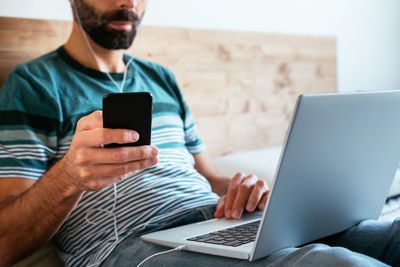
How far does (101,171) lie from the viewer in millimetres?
833

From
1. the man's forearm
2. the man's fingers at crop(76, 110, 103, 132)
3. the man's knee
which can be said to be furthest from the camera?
the man's forearm

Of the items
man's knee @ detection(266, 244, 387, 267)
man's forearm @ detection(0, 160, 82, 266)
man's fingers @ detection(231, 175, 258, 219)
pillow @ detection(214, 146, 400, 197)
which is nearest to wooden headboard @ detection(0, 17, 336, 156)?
pillow @ detection(214, 146, 400, 197)

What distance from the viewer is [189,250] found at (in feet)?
2.98

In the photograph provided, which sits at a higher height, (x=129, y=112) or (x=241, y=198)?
(x=129, y=112)

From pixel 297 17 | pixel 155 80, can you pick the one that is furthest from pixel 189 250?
pixel 297 17

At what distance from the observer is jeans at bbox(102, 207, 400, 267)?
76 centimetres

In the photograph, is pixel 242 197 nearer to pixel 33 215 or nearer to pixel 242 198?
pixel 242 198

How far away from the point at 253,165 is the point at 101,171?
97cm

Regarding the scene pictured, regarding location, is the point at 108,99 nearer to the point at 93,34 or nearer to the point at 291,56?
the point at 93,34

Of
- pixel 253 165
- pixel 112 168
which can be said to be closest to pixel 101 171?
pixel 112 168

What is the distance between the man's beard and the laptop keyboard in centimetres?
62

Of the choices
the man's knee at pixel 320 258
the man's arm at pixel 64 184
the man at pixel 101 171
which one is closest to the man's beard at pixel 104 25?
the man at pixel 101 171

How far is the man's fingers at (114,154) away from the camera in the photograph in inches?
31.8

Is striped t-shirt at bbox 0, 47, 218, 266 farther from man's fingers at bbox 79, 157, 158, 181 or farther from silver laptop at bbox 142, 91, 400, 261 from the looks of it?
man's fingers at bbox 79, 157, 158, 181
